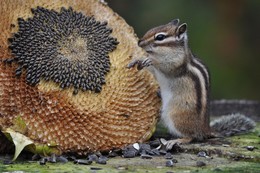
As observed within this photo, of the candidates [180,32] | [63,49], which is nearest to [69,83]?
[63,49]

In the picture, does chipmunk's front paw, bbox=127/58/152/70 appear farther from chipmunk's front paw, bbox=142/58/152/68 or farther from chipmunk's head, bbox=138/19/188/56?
chipmunk's head, bbox=138/19/188/56

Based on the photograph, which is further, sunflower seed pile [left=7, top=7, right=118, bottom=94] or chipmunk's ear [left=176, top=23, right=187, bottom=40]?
chipmunk's ear [left=176, top=23, right=187, bottom=40]

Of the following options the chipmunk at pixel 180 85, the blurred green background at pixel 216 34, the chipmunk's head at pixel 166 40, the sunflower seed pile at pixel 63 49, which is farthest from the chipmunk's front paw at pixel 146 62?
the blurred green background at pixel 216 34

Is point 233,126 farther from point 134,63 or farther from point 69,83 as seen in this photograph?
point 69,83

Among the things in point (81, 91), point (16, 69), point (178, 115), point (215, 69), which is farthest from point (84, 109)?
point (215, 69)

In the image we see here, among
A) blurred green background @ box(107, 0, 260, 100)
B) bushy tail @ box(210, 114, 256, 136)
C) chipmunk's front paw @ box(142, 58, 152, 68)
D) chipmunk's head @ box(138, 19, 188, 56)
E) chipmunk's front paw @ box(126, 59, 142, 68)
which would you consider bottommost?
bushy tail @ box(210, 114, 256, 136)

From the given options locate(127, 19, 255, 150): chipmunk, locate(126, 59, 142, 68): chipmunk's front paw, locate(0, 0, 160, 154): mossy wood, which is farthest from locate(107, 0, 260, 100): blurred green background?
locate(0, 0, 160, 154): mossy wood
